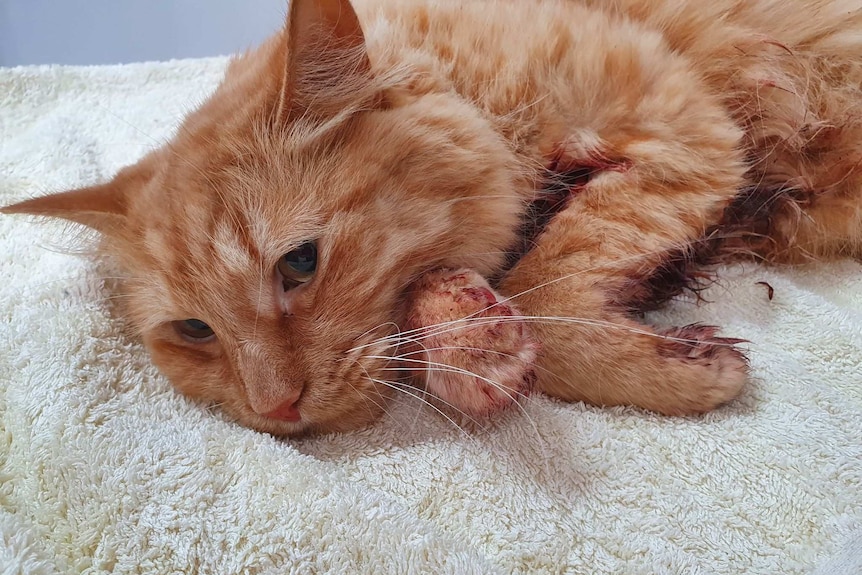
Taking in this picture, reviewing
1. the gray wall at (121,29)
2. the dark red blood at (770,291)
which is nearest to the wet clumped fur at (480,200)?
the dark red blood at (770,291)

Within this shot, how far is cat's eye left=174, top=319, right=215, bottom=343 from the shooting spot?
4.19ft

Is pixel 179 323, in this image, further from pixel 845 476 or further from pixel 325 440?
pixel 845 476

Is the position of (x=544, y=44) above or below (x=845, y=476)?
above

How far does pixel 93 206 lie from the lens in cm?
129

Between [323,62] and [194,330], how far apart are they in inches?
23.6

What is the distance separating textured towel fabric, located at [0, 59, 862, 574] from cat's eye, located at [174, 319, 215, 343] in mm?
104

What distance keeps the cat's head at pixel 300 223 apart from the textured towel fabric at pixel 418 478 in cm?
10

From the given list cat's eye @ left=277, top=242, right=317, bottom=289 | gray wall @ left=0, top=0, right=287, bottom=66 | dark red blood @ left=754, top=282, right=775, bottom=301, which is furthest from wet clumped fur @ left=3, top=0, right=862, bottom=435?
gray wall @ left=0, top=0, right=287, bottom=66

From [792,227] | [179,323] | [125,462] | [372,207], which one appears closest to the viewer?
[125,462]

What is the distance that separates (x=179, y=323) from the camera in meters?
1.30

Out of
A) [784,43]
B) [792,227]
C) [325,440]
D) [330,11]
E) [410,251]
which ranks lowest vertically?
[325,440]

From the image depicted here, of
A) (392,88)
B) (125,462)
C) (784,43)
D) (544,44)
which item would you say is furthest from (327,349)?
(784,43)

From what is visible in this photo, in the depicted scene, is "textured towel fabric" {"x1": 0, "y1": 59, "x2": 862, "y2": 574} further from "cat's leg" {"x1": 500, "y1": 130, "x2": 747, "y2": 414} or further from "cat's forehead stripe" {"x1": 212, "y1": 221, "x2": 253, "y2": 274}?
"cat's forehead stripe" {"x1": 212, "y1": 221, "x2": 253, "y2": 274}

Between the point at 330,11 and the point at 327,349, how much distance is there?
0.60 meters
